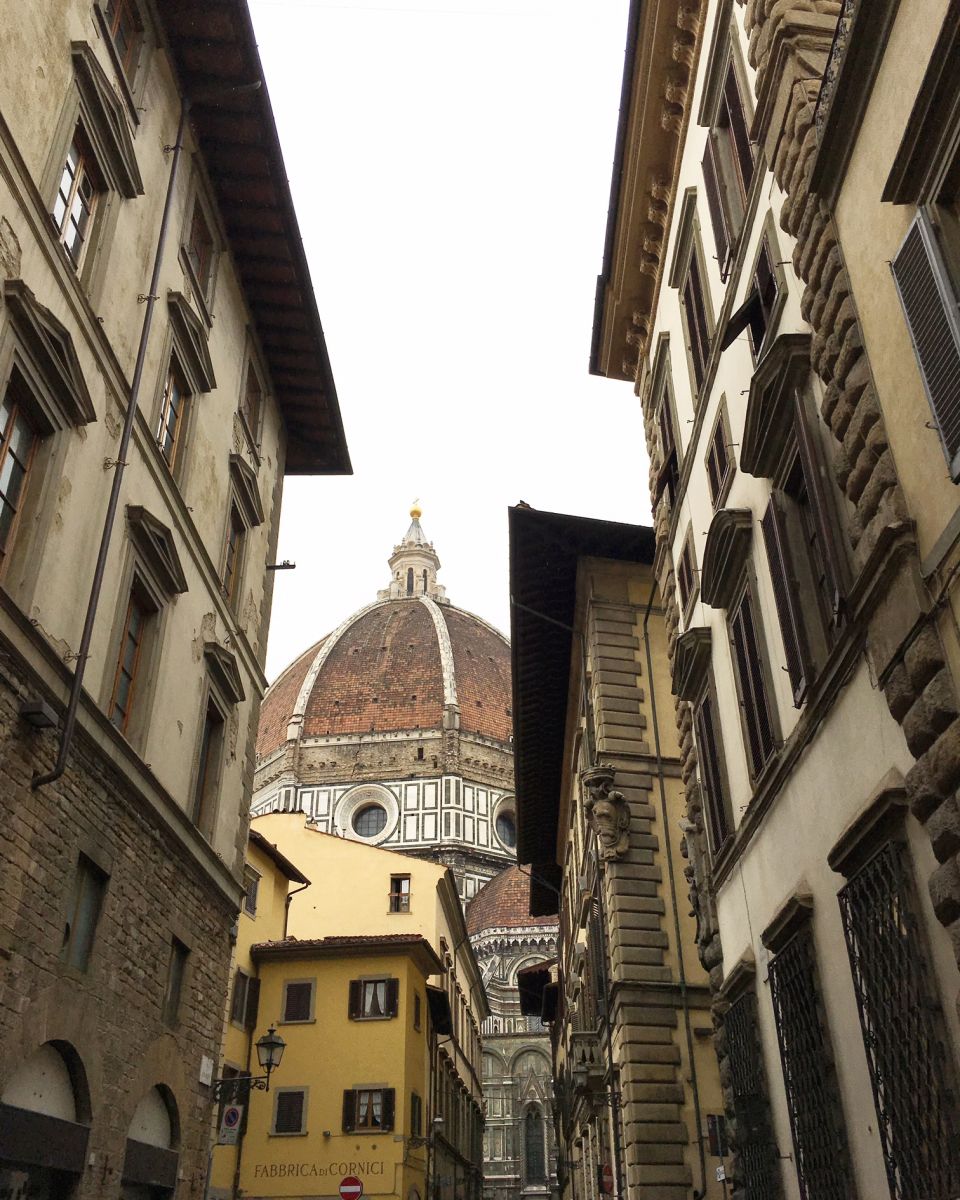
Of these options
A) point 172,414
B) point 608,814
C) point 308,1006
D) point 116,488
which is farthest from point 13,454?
point 308,1006

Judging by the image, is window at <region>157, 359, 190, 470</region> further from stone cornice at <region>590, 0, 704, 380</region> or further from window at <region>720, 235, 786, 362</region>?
window at <region>720, 235, 786, 362</region>

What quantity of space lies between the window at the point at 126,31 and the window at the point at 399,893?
29580 millimetres

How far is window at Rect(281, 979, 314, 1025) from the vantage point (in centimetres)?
2870

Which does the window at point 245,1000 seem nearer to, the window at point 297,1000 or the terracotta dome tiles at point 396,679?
the window at point 297,1000

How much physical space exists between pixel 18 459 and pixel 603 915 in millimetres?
13972

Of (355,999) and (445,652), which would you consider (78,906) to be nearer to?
(355,999)

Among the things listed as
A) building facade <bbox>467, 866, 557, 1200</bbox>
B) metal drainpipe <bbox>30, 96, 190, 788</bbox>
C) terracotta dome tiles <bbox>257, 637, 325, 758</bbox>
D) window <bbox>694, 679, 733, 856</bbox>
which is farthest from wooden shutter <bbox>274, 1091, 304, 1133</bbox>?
terracotta dome tiles <bbox>257, 637, 325, 758</bbox>

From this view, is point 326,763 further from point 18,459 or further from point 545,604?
point 18,459

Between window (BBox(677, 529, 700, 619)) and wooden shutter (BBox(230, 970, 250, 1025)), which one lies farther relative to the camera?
wooden shutter (BBox(230, 970, 250, 1025))

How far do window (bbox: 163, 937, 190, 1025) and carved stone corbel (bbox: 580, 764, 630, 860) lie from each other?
26.4 feet

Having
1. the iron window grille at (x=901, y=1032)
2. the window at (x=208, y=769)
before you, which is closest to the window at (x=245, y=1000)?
the window at (x=208, y=769)

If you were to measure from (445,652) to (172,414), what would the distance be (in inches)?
3337

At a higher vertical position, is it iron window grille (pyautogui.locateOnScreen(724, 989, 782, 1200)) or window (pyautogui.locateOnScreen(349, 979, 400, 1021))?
window (pyautogui.locateOnScreen(349, 979, 400, 1021))

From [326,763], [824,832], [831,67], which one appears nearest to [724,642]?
[824,832]
